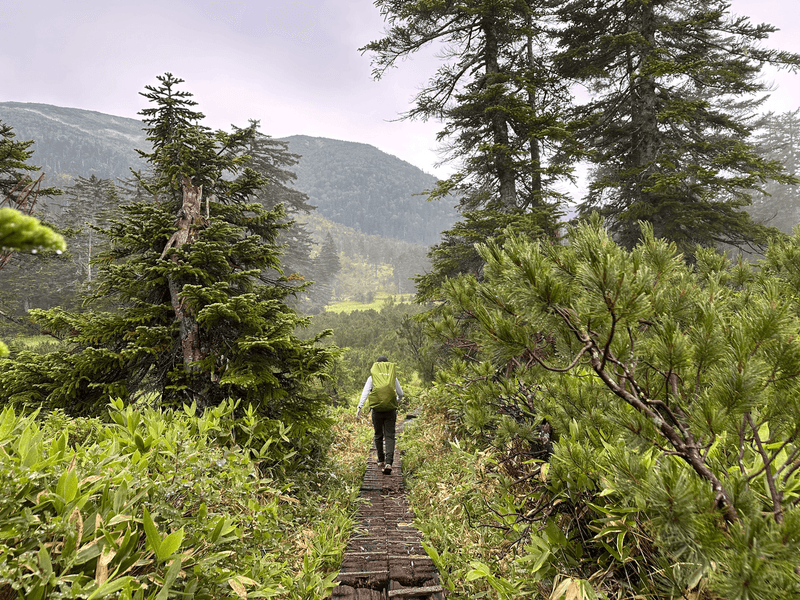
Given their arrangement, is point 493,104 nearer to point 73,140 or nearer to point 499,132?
point 499,132

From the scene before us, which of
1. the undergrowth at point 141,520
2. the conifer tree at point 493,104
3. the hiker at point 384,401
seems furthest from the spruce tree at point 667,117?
the undergrowth at point 141,520

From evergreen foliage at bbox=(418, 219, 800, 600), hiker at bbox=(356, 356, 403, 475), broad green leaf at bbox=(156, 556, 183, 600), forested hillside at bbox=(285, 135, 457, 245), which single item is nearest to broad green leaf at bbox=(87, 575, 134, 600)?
broad green leaf at bbox=(156, 556, 183, 600)

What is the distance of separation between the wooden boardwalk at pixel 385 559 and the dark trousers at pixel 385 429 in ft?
2.87

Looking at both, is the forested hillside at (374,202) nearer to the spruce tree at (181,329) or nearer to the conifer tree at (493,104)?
the conifer tree at (493,104)

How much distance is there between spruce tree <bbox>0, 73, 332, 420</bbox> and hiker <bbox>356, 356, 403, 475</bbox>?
1236 mm

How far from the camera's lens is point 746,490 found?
1239 mm

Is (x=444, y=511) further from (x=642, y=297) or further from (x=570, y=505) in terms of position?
(x=642, y=297)

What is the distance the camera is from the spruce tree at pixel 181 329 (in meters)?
3.87

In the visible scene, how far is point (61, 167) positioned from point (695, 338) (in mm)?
188569

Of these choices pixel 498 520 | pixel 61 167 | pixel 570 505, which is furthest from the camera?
pixel 61 167

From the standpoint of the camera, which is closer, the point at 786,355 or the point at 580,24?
the point at 786,355

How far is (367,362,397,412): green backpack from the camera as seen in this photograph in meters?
6.01

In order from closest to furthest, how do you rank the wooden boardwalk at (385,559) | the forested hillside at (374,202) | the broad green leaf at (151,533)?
1. the broad green leaf at (151,533)
2. the wooden boardwalk at (385,559)
3. the forested hillside at (374,202)

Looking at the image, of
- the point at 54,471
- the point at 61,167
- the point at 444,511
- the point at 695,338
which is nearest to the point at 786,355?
the point at 695,338
